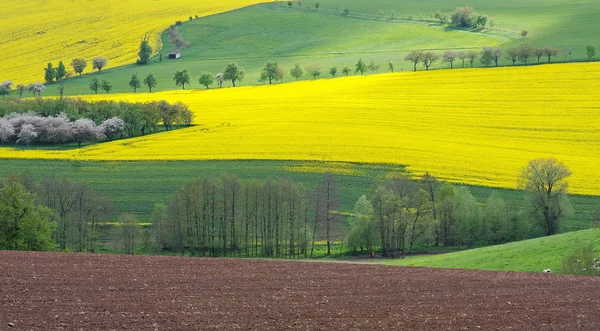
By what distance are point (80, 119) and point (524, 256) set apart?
59.1 m

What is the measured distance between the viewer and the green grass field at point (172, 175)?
68.8m

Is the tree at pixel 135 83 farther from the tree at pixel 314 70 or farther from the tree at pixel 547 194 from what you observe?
the tree at pixel 547 194

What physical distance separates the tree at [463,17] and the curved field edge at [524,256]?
111 metres

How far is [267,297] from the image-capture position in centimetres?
2958

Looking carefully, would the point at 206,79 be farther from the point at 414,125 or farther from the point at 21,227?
the point at 21,227

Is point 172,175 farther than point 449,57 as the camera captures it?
No

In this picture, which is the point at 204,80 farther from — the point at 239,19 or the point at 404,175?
the point at 404,175

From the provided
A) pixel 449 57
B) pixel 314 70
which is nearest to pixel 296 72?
pixel 314 70

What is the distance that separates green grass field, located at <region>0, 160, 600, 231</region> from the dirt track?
31.4 metres

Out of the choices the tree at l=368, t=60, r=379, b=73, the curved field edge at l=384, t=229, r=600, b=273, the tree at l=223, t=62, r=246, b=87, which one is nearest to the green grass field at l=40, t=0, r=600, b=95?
the tree at l=368, t=60, r=379, b=73

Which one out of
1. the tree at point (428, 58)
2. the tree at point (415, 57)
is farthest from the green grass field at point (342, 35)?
the tree at point (415, 57)

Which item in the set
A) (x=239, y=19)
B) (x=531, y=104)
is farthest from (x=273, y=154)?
(x=239, y=19)

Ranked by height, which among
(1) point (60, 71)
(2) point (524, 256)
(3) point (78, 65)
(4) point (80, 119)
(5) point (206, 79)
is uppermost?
(3) point (78, 65)

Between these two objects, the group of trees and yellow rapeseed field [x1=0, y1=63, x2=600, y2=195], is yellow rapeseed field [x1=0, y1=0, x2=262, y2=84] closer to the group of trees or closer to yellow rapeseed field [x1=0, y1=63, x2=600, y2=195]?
Answer: yellow rapeseed field [x1=0, y1=63, x2=600, y2=195]
